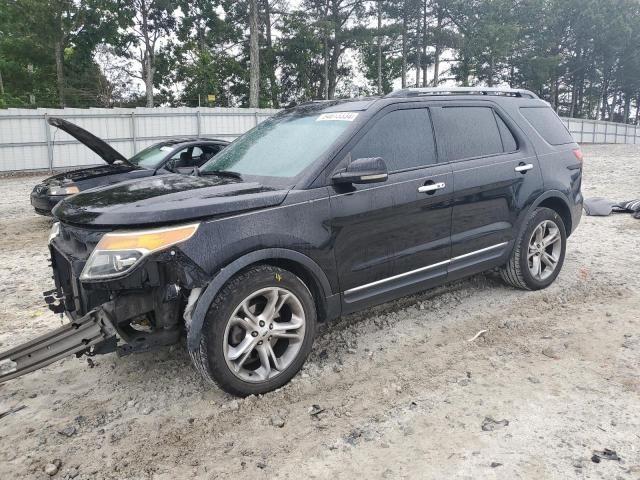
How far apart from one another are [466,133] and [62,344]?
337cm

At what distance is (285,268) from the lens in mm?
3283

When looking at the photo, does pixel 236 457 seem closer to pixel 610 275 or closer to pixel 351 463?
pixel 351 463

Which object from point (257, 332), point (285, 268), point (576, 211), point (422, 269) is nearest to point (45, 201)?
point (285, 268)

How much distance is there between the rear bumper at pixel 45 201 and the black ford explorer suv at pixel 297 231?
15.5ft

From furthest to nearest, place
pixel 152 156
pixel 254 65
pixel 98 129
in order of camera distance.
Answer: pixel 254 65 → pixel 98 129 → pixel 152 156

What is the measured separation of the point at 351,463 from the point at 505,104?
357 cm

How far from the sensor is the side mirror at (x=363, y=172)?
3.29 meters

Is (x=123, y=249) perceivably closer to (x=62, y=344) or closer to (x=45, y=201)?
(x=62, y=344)

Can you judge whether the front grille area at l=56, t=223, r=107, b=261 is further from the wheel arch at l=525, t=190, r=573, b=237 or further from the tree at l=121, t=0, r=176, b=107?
the tree at l=121, t=0, r=176, b=107

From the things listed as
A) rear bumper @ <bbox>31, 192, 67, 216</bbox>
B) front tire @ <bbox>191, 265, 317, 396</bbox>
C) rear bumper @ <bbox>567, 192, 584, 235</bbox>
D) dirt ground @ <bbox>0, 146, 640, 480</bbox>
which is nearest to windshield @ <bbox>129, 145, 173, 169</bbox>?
rear bumper @ <bbox>31, 192, 67, 216</bbox>

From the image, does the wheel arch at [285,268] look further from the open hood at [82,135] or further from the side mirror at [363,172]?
the open hood at [82,135]

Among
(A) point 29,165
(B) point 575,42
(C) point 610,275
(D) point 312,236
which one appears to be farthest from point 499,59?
(D) point 312,236

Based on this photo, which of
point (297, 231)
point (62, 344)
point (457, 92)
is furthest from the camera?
point (457, 92)

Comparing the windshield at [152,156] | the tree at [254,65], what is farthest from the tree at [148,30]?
the windshield at [152,156]
